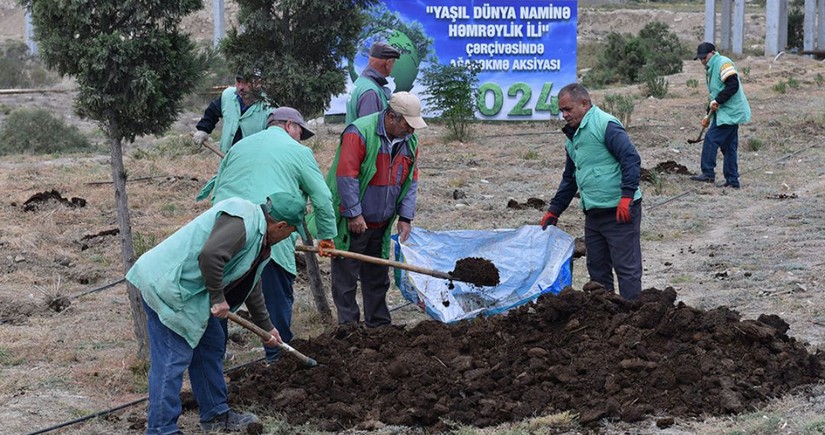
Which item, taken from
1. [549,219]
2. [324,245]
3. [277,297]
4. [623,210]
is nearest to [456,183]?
[549,219]

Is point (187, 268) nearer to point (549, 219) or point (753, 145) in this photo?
point (549, 219)

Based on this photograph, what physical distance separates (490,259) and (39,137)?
14.7 metres

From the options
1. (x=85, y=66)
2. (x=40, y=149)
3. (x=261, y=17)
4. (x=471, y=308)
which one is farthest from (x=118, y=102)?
(x=40, y=149)

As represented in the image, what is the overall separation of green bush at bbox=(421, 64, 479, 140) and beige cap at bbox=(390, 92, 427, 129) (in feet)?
40.7

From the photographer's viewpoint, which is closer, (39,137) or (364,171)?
(364,171)

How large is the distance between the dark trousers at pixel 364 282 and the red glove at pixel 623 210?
5.41ft

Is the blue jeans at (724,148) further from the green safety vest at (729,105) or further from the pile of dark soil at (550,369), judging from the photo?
the pile of dark soil at (550,369)

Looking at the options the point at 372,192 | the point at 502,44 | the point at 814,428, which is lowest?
the point at 814,428

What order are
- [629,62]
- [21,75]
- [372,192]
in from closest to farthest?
[372,192], [629,62], [21,75]

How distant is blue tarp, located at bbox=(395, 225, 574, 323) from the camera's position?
8195 millimetres

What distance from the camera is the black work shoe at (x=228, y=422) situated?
20.7 feet

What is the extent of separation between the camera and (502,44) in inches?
934

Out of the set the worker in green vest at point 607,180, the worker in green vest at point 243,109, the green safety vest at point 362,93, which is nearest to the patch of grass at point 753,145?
the worker in green vest at point 607,180

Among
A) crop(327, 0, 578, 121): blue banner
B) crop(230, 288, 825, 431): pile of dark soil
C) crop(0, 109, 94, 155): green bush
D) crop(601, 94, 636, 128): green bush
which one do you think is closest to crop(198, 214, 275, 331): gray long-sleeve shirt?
crop(230, 288, 825, 431): pile of dark soil
